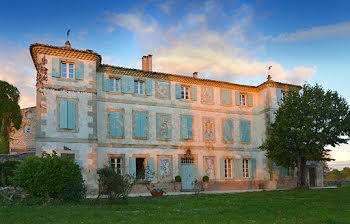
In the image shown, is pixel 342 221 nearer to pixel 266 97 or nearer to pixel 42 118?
pixel 42 118

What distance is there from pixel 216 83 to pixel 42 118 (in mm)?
13408

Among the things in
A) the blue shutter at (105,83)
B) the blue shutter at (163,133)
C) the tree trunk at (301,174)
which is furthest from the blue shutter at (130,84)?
the tree trunk at (301,174)

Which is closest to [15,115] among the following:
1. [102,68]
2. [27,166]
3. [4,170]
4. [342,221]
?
[4,170]

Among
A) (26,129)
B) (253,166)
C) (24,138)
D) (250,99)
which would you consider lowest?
(253,166)

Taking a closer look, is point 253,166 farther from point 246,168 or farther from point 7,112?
point 7,112

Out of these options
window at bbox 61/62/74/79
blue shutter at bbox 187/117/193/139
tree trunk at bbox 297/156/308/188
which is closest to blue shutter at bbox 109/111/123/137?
window at bbox 61/62/74/79

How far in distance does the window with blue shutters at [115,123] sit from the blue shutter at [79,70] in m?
3.08

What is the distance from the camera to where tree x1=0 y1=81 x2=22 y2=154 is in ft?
123

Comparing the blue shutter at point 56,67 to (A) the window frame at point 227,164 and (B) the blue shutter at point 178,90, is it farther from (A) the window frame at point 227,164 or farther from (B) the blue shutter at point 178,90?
(A) the window frame at point 227,164

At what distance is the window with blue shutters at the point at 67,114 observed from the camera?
19.6 meters

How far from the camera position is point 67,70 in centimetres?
2041

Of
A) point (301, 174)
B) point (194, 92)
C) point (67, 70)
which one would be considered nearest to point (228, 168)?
point (301, 174)

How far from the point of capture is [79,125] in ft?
65.6

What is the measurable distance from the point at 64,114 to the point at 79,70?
2.91 meters
